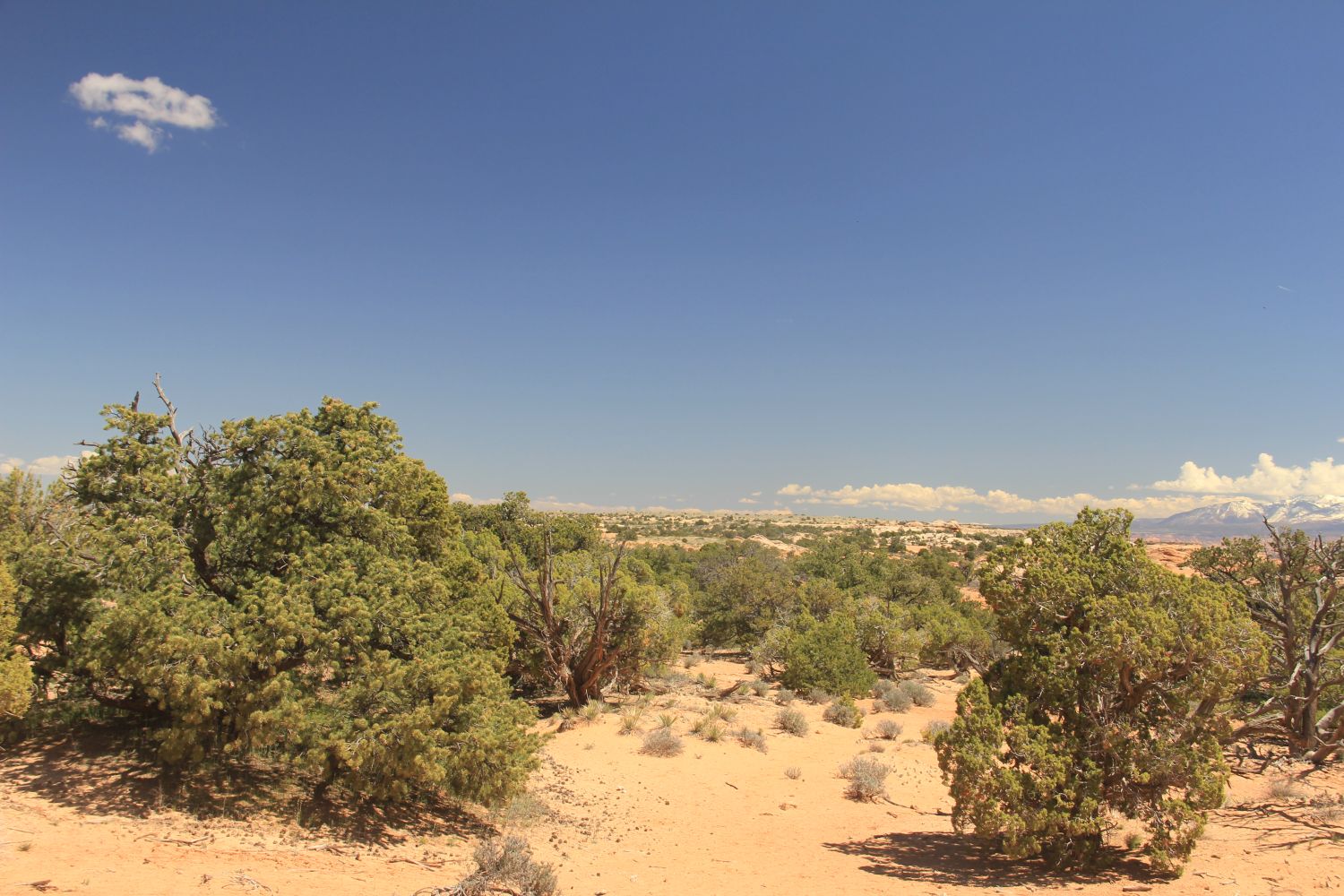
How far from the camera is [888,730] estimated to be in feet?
59.3

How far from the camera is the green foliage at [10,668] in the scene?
317 inches

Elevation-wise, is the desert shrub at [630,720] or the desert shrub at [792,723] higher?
the desert shrub at [630,720]

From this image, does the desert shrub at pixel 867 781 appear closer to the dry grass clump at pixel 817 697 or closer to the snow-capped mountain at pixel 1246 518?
the dry grass clump at pixel 817 697

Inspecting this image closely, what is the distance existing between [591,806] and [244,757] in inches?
220

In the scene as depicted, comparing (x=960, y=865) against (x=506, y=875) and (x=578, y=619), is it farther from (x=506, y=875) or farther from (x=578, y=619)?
(x=578, y=619)

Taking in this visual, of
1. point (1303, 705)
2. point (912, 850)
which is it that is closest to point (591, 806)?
point (912, 850)

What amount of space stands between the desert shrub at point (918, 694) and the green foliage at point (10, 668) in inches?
878

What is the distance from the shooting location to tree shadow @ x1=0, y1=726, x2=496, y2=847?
340 inches

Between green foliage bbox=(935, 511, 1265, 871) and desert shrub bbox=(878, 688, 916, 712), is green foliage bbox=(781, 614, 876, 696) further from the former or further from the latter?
green foliage bbox=(935, 511, 1265, 871)

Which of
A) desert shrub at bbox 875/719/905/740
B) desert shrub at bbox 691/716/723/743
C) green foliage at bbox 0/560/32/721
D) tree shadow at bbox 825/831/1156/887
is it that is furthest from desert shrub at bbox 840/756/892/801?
green foliage at bbox 0/560/32/721

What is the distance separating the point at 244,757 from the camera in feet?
34.2

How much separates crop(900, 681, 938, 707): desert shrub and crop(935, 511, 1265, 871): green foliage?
1540cm

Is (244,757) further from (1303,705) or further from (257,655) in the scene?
(1303,705)

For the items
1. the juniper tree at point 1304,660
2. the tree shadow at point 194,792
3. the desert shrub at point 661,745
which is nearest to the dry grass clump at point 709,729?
the desert shrub at point 661,745
